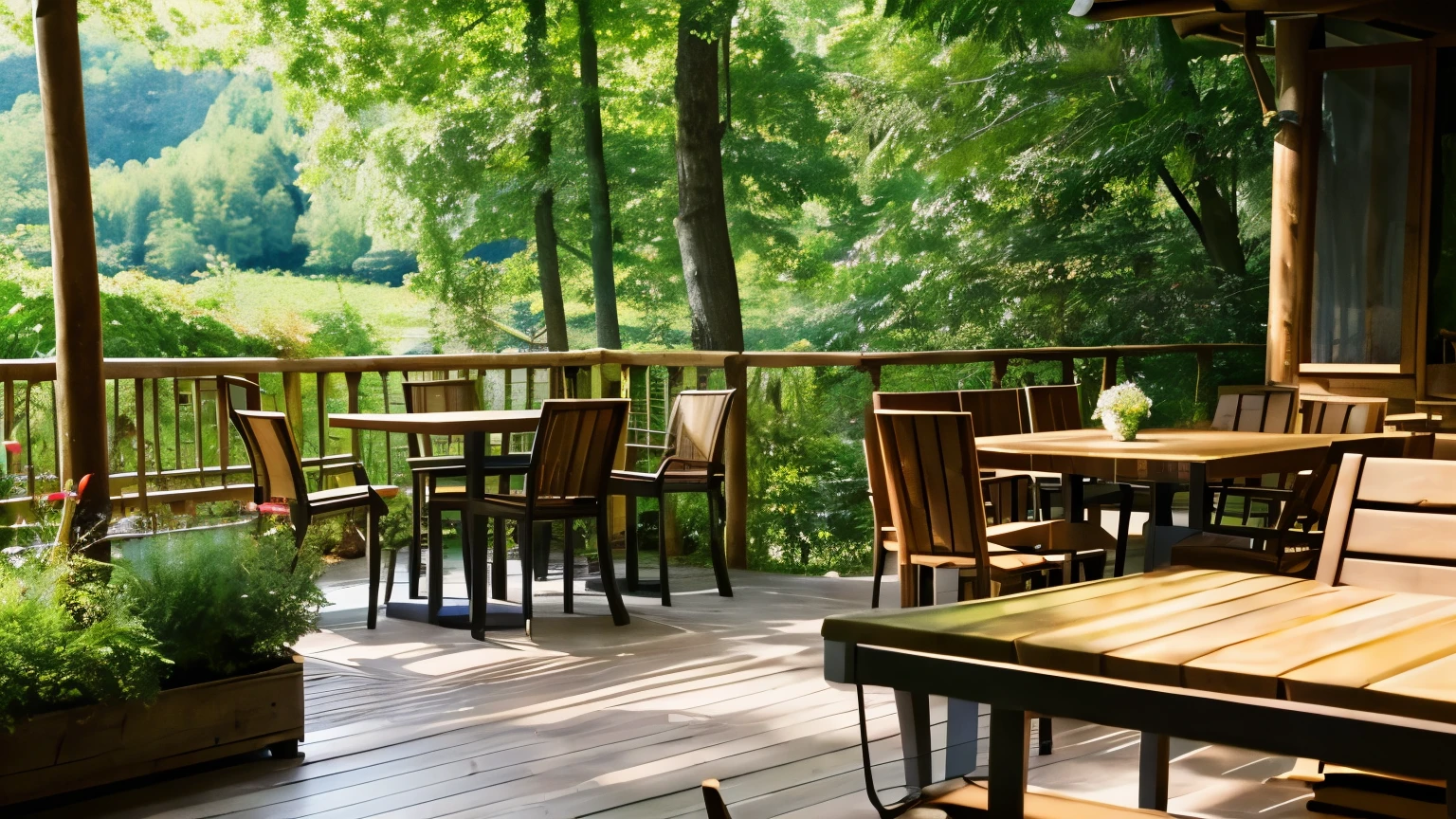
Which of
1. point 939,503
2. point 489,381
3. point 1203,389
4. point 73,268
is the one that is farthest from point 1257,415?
point 1203,389

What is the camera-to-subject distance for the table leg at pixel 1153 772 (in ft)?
8.13

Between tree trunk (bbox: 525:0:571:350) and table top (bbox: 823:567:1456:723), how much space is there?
14452 millimetres

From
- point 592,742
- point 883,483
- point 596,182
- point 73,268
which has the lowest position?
point 592,742

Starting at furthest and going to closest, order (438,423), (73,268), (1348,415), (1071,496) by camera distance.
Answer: (1348,415), (438,423), (1071,496), (73,268)

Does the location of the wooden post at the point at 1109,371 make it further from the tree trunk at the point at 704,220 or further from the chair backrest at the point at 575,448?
the chair backrest at the point at 575,448

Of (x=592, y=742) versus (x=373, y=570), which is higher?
(x=373, y=570)

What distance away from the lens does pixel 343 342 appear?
1984cm

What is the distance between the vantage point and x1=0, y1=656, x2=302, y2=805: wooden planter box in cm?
300

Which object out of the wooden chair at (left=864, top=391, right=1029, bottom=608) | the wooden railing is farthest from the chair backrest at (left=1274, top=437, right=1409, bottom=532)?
the wooden railing

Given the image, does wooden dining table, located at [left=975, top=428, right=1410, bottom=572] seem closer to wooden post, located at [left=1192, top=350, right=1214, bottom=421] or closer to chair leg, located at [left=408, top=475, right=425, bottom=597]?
chair leg, located at [left=408, top=475, right=425, bottom=597]

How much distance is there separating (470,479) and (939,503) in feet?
7.21

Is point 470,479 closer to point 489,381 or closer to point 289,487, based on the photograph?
point 289,487

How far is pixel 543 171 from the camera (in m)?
16.8

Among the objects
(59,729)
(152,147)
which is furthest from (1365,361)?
(152,147)
